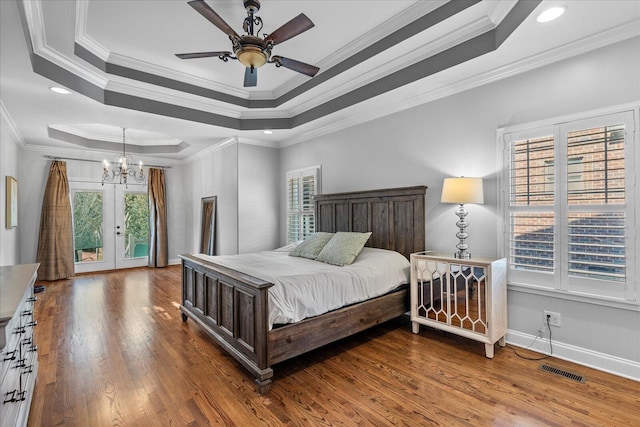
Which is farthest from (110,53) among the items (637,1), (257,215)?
(637,1)

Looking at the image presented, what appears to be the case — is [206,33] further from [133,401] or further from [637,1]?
[637,1]

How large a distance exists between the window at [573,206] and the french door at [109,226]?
7489 mm

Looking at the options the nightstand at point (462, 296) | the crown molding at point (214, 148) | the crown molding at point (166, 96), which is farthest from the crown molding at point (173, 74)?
the nightstand at point (462, 296)

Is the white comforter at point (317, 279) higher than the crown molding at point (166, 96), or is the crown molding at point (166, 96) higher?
the crown molding at point (166, 96)

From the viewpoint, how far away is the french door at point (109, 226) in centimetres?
662

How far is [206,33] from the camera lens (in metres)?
3.02

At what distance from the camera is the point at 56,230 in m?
6.07

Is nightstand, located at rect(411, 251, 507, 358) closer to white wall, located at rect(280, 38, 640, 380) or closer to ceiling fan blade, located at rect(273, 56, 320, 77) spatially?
white wall, located at rect(280, 38, 640, 380)

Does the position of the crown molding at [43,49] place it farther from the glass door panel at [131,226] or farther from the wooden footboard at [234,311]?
the glass door panel at [131,226]

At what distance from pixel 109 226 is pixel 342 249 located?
19.9 feet

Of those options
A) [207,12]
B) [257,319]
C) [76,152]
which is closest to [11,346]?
[257,319]

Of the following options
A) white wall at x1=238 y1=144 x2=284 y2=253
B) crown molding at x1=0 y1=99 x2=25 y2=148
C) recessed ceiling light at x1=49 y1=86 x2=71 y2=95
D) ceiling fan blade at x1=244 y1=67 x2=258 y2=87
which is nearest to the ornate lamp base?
ceiling fan blade at x1=244 y1=67 x2=258 y2=87

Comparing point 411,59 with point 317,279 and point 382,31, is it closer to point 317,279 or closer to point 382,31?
point 382,31

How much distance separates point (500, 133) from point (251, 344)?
2.91 m
